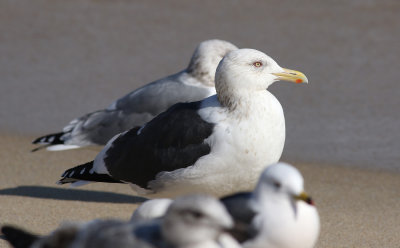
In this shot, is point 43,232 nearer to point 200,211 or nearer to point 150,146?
point 150,146

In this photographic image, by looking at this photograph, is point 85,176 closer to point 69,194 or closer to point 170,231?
point 69,194

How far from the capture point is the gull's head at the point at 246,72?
507cm

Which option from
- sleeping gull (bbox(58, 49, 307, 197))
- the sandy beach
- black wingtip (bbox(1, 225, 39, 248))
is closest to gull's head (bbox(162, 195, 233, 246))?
black wingtip (bbox(1, 225, 39, 248))

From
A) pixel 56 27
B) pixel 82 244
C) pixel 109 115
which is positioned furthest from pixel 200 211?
pixel 56 27

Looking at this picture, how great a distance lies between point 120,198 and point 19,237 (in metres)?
2.40

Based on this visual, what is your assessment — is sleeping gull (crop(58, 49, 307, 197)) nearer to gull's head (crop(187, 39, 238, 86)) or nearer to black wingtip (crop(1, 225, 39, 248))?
gull's head (crop(187, 39, 238, 86))

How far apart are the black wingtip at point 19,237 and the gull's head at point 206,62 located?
8.79ft

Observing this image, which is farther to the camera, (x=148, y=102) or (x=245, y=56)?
(x=148, y=102)

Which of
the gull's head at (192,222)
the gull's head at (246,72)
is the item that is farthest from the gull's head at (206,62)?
the gull's head at (192,222)

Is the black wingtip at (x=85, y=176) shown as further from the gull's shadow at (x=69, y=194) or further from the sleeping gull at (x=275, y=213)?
the sleeping gull at (x=275, y=213)

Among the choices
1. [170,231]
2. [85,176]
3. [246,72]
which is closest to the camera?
[170,231]

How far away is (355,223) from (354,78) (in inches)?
147

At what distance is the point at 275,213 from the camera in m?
3.74

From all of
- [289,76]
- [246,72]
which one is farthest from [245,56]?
[289,76]
